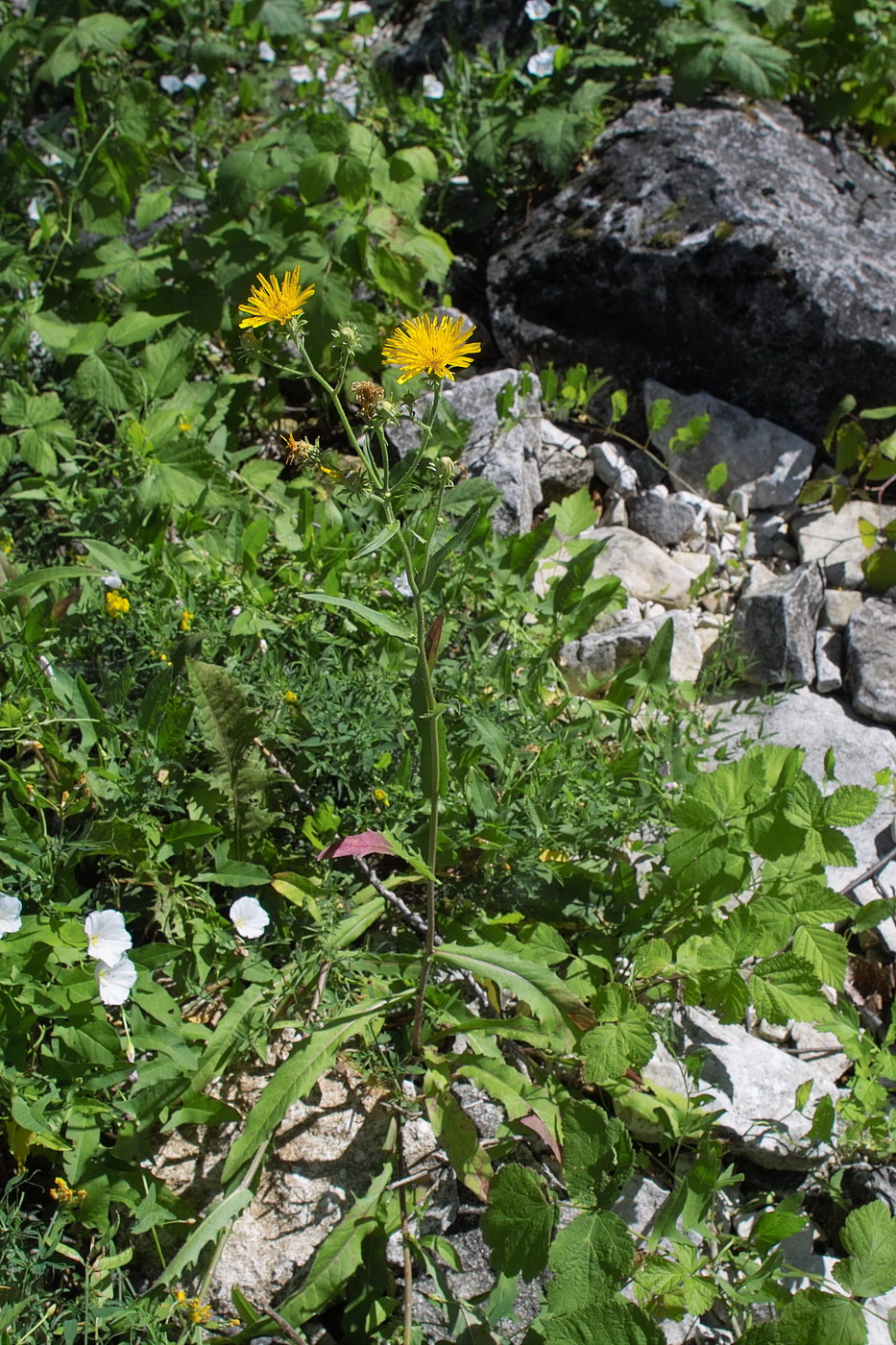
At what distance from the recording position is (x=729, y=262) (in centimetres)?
396

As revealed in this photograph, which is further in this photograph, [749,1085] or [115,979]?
[749,1085]

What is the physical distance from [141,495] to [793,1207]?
2498 millimetres

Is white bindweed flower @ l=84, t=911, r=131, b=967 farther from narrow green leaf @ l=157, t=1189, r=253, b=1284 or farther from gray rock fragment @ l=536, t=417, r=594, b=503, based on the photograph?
gray rock fragment @ l=536, t=417, r=594, b=503

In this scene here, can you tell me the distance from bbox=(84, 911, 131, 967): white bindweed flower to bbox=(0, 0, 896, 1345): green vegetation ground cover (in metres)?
0.01

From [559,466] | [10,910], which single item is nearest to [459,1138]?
[10,910]

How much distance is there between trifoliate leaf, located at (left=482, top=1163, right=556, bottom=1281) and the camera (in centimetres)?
200

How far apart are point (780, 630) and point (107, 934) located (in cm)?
233

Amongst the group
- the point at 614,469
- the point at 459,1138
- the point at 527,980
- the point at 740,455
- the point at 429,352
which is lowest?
the point at 459,1138

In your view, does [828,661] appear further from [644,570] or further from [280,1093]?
[280,1093]

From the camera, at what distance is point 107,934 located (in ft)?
A: 7.19

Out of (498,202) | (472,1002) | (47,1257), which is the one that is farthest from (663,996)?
(498,202)

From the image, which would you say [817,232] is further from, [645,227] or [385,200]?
[385,200]

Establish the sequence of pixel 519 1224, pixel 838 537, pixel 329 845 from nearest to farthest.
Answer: pixel 519 1224 → pixel 329 845 → pixel 838 537

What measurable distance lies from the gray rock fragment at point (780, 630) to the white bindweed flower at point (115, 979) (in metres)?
2.16
